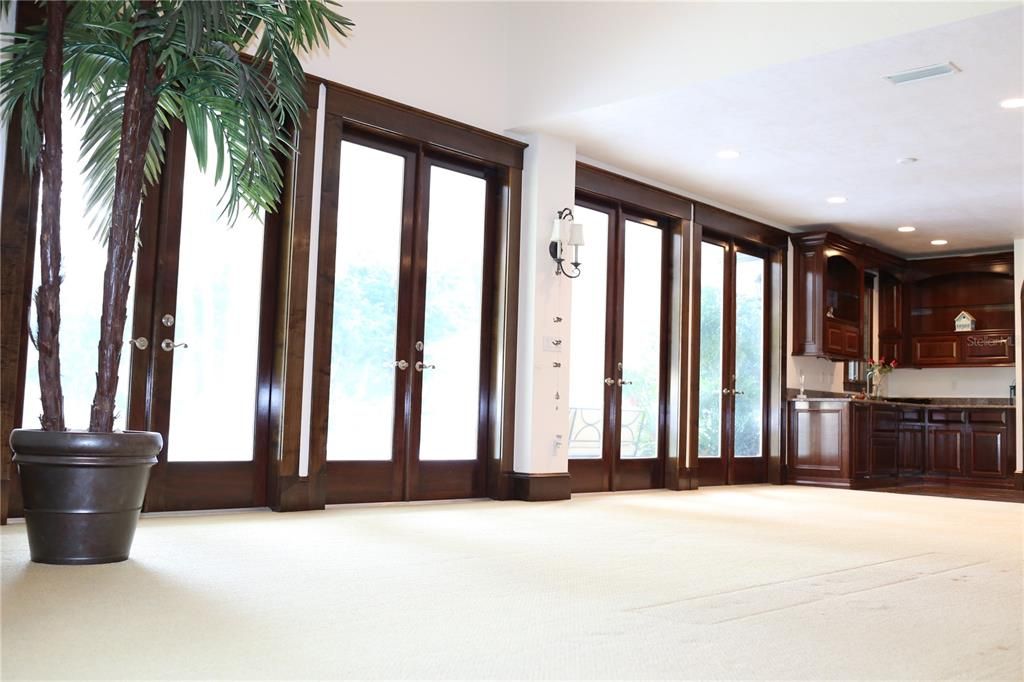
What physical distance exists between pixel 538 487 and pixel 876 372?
5.55 meters

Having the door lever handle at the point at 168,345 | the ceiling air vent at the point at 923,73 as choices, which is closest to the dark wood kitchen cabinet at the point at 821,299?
the ceiling air vent at the point at 923,73

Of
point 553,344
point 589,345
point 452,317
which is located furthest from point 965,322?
point 452,317

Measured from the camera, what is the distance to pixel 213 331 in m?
4.88

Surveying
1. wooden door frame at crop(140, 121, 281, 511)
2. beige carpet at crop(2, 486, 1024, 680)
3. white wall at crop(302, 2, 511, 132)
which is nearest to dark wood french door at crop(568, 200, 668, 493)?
white wall at crop(302, 2, 511, 132)

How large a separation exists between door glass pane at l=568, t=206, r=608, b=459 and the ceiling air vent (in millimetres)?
2407

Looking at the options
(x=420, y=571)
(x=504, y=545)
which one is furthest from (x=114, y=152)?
(x=504, y=545)

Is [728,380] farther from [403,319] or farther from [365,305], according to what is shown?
[365,305]

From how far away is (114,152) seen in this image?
3594mm

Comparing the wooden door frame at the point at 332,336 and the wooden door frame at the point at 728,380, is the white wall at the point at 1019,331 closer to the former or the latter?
the wooden door frame at the point at 728,380

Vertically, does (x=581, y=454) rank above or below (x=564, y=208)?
below

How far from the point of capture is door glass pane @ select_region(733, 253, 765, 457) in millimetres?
8523

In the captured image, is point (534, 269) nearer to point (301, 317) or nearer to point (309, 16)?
point (301, 317)

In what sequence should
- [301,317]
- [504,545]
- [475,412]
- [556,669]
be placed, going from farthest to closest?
[475,412] → [301,317] → [504,545] → [556,669]

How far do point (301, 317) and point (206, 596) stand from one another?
98.8 inches
